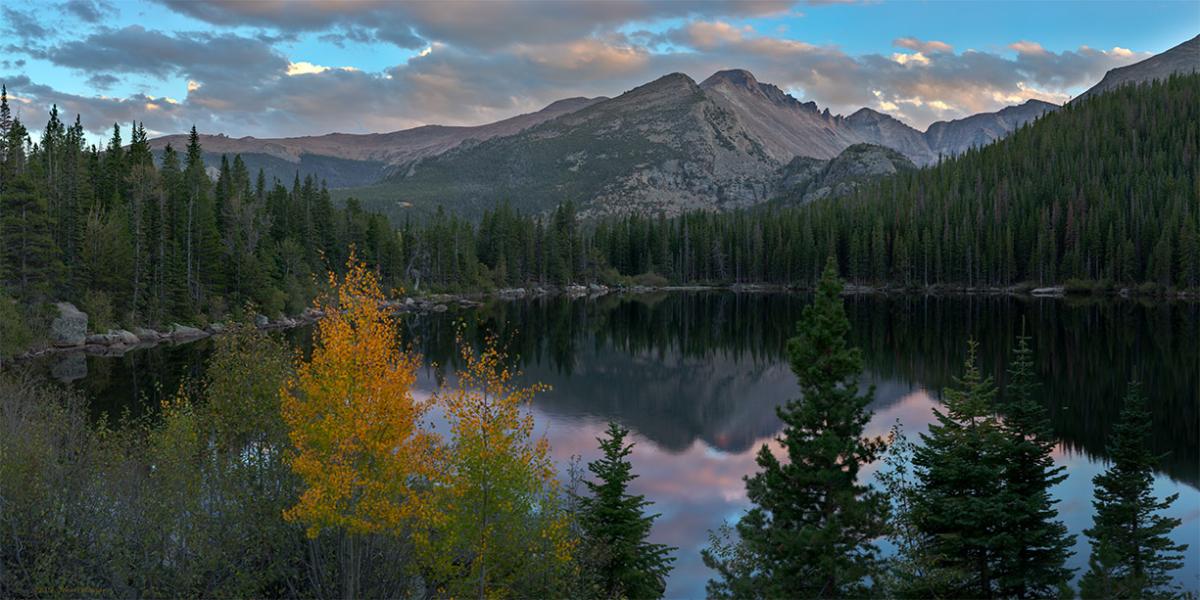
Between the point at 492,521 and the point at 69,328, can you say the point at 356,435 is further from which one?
the point at 69,328

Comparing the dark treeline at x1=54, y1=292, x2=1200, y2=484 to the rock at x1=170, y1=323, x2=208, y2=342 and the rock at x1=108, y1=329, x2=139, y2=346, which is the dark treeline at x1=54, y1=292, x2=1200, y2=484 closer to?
the rock at x1=108, y1=329, x2=139, y2=346

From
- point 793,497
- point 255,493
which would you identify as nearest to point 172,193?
point 255,493

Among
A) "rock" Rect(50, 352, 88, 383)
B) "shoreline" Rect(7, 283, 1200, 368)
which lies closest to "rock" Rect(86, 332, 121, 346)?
"shoreline" Rect(7, 283, 1200, 368)

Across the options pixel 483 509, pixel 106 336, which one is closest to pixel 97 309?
pixel 106 336

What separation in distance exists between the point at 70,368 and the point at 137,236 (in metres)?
34.8

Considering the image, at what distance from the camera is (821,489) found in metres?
22.8

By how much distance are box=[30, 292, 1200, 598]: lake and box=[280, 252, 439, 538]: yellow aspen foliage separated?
12330mm

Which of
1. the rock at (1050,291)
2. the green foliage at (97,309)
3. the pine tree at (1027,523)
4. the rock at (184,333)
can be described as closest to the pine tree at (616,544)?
the pine tree at (1027,523)

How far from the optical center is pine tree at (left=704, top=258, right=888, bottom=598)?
21.7 meters

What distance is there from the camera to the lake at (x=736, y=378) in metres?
39.7

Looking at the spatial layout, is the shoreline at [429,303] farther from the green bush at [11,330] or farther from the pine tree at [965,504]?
the pine tree at [965,504]

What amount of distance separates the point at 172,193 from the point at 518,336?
54.4 meters

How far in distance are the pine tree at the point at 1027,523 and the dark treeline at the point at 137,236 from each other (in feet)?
217

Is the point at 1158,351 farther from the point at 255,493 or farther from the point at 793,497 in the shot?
the point at 255,493
